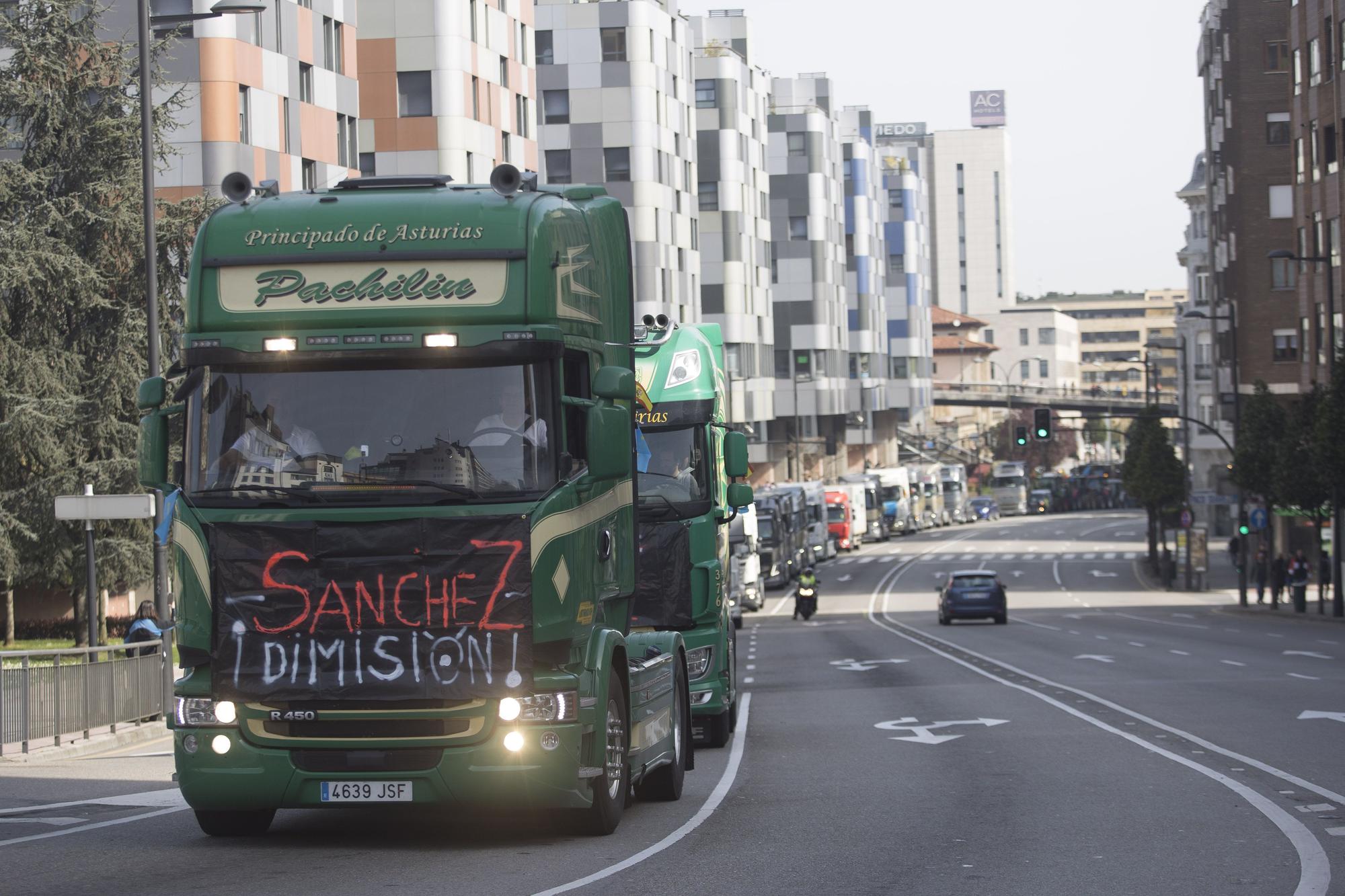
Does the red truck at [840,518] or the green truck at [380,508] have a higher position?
the green truck at [380,508]

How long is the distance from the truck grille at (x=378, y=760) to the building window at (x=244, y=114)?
38315 millimetres

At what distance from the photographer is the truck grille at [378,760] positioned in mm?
11125

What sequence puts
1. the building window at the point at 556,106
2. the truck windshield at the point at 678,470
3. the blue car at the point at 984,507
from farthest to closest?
the blue car at the point at 984,507
the building window at the point at 556,106
the truck windshield at the point at 678,470

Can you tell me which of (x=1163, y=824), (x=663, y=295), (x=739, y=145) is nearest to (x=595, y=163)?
(x=663, y=295)

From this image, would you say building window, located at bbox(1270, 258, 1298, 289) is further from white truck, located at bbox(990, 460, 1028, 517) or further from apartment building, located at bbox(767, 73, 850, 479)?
white truck, located at bbox(990, 460, 1028, 517)

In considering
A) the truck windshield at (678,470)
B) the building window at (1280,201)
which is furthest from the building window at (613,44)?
the truck windshield at (678,470)

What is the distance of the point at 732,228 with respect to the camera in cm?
10450

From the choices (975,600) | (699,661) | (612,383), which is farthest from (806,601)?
(612,383)

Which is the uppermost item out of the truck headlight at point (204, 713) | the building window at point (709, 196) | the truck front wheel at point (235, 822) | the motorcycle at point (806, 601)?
the building window at point (709, 196)

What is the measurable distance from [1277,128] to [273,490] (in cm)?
7446

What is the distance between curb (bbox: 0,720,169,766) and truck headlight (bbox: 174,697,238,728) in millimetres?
9075

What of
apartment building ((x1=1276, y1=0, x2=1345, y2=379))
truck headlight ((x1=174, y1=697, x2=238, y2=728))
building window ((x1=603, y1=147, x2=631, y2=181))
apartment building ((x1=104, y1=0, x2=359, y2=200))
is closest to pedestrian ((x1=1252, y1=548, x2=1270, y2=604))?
apartment building ((x1=1276, y1=0, x2=1345, y2=379))

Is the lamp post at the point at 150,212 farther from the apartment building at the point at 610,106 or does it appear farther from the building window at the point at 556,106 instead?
the building window at the point at 556,106

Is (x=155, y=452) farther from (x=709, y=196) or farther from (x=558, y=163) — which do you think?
(x=709, y=196)
